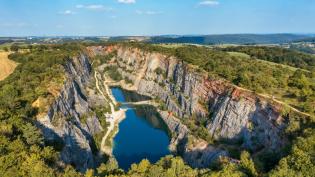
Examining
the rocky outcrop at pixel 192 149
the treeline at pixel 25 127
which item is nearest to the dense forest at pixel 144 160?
the treeline at pixel 25 127

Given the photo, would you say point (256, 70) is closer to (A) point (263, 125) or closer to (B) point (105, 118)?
(A) point (263, 125)

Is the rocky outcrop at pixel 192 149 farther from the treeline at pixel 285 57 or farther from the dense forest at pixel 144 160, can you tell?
the treeline at pixel 285 57

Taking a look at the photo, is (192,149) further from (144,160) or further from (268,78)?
(268,78)

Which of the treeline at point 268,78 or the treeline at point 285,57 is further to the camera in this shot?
the treeline at point 285,57

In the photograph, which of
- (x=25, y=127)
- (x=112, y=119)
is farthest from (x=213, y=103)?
(x=25, y=127)

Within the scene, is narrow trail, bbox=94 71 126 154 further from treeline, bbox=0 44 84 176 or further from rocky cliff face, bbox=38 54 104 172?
treeline, bbox=0 44 84 176

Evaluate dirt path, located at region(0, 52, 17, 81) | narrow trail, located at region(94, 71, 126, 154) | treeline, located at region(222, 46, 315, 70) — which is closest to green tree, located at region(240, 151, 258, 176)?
narrow trail, located at region(94, 71, 126, 154)

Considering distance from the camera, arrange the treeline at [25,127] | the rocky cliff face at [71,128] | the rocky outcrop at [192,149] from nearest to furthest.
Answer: the treeline at [25,127]
the rocky cliff face at [71,128]
the rocky outcrop at [192,149]
